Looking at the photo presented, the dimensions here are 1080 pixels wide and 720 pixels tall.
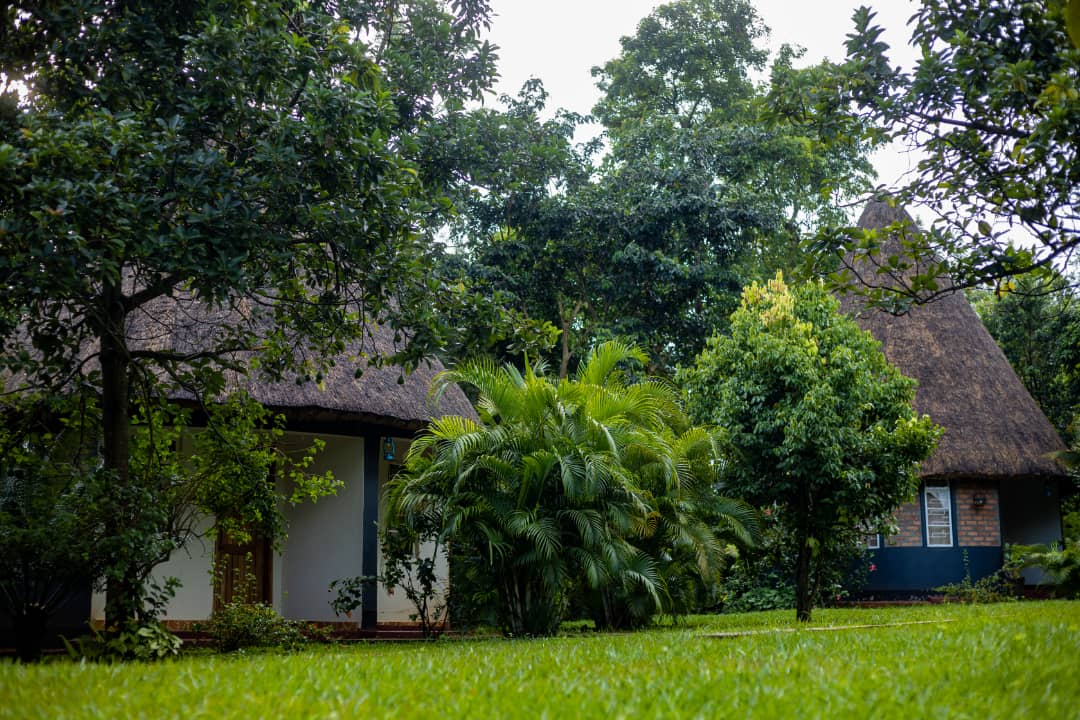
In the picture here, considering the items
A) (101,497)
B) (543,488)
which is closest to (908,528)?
(543,488)

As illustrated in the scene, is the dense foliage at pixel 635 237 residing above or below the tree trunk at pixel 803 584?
above

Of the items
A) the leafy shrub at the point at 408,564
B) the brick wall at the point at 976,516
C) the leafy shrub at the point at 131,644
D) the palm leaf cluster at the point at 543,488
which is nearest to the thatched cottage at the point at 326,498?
the leafy shrub at the point at 408,564

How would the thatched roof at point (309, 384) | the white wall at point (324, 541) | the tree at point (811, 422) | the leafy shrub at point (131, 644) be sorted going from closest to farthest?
1. the leafy shrub at point (131, 644)
2. the tree at point (811, 422)
3. the thatched roof at point (309, 384)
4. the white wall at point (324, 541)

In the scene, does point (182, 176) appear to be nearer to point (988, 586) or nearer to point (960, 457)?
point (960, 457)

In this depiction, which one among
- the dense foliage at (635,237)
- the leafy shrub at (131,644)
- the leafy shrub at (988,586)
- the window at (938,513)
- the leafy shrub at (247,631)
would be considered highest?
the dense foliage at (635,237)

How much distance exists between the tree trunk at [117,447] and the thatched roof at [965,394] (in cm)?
1415

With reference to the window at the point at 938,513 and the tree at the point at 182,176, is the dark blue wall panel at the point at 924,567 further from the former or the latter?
the tree at the point at 182,176

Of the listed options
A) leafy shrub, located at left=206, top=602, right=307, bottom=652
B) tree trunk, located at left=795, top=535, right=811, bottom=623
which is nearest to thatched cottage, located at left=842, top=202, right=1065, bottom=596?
tree trunk, located at left=795, top=535, right=811, bottom=623

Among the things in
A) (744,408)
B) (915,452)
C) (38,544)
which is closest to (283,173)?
(38,544)

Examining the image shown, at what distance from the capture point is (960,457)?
19328mm

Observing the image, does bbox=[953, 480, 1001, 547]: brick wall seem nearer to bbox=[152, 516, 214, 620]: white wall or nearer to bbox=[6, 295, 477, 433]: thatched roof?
bbox=[6, 295, 477, 433]: thatched roof

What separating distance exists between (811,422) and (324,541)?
264 inches

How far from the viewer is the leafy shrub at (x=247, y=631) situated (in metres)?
10.4

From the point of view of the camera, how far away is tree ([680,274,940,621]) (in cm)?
1219
